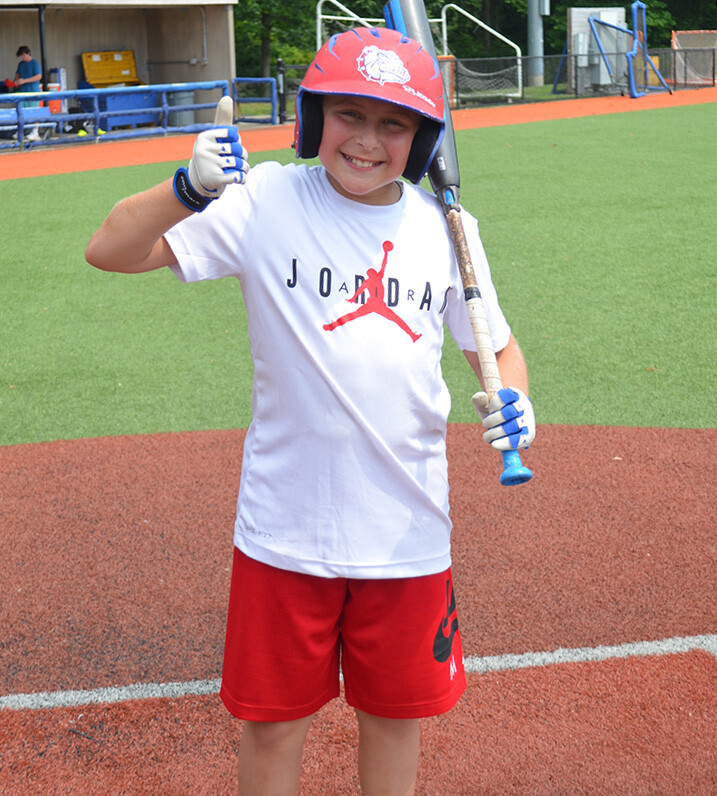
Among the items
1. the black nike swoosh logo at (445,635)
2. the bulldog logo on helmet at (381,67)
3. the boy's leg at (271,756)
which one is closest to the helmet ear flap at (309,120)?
the bulldog logo on helmet at (381,67)

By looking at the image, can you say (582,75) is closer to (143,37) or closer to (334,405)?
(143,37)

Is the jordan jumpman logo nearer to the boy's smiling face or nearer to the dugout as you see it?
the boy's smiling face

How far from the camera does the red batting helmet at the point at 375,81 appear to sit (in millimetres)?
2275

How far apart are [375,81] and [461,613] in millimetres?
2386

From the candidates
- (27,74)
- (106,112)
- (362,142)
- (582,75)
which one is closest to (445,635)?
(362,142)

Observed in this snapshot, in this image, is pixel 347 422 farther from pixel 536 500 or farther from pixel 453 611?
pixel 536 500

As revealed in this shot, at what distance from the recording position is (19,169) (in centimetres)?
1538

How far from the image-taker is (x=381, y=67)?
90.2 inches

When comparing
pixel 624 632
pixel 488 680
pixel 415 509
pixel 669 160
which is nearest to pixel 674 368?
pixel 624 632

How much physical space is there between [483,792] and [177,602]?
5.23 feet

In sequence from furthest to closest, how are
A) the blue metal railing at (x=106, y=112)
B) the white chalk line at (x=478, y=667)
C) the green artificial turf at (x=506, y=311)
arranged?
the blue metal railing at (x=106, y=112) → the green artificial turf at (x=506, y=311) → the white chalk line at (x=478, y=667)

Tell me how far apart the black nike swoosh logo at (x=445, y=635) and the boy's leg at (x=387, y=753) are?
20 cm

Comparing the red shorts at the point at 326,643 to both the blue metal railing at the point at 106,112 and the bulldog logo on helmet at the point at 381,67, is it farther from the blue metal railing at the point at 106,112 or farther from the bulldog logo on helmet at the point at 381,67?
the blue metal railing at the point at 106,112

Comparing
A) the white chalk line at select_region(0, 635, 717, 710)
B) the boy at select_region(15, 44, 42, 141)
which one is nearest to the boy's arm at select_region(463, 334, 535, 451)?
the white chalk line at select_region(0, 635, 717, 710)
